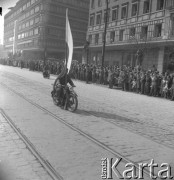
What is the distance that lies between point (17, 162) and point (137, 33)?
3251cm

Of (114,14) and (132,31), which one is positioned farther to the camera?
(114,14)

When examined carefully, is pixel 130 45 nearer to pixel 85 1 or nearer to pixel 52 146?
pixel 52 146

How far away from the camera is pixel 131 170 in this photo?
4.48 m

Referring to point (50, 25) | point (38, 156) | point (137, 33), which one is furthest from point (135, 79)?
point (50, 25)

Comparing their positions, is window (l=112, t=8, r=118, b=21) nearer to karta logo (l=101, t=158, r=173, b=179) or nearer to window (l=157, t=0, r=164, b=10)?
window (l=157, t=0, r=164, b=10)

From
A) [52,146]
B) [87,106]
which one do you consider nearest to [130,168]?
[52,146]

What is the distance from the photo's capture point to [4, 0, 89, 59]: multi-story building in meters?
67.6

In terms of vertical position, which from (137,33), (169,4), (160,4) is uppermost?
(160,4)

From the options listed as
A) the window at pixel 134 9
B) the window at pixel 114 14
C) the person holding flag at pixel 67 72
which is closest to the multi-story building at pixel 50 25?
the window at pixel 114 14

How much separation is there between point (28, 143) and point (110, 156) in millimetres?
1642

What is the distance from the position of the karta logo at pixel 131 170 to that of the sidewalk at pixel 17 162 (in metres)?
0.93

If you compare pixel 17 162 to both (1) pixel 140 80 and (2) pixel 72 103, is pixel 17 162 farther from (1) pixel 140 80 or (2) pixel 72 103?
(1) pixel 140 80

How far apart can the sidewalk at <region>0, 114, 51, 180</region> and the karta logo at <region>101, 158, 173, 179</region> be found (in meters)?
0.93

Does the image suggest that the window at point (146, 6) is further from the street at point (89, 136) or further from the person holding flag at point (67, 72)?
the street at point (89, 136)
